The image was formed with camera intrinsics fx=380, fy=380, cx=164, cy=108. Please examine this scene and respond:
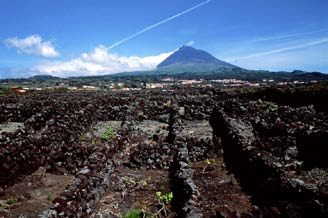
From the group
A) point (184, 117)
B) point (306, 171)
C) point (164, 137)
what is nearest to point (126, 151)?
point (164, 137)

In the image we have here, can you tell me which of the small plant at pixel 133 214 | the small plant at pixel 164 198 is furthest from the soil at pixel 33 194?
the small plant at pixel 164 198

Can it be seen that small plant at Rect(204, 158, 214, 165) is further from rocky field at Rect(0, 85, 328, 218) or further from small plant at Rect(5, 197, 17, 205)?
small plant at Rect(5, 197, 17, 205)

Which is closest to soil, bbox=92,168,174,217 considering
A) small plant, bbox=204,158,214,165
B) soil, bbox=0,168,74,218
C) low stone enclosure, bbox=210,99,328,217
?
soil, bbox=0,168,74,218

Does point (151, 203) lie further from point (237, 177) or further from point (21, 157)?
point (21, 157)

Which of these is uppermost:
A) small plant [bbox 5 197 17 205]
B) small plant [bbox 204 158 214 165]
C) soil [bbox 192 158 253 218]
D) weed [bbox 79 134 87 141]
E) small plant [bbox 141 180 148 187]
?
small plant [bbox 5 197 17 205]

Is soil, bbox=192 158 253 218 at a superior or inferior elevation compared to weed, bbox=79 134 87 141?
superior

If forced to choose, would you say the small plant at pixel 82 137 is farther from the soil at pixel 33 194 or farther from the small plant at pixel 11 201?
the small plant at pixel 11 201

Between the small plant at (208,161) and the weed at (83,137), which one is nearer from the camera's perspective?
the small plant at (208,161)

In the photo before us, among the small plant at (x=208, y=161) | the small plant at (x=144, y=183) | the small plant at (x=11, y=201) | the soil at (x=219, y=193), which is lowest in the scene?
the small plant at (x=208, y=161)

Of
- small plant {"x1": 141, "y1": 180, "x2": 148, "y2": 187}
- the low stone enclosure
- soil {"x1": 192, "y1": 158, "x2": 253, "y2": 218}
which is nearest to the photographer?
the low stone enclosure

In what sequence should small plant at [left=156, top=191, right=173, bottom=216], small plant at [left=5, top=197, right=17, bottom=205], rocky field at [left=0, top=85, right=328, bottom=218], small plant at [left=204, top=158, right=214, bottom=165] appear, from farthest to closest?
1. small plant at [left=204, top=158, right=214, bottom=165]
2. small plant at [left=156, top=191, right=173, bottom=216]
3. small plant at [left=5, top=197, right=17, bottom=205]
4. rocky field at [left=0, top=85, right=328, bottom=218]

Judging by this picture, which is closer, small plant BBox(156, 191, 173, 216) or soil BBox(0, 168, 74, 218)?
soil BBox(0, 168, 74, 218)
